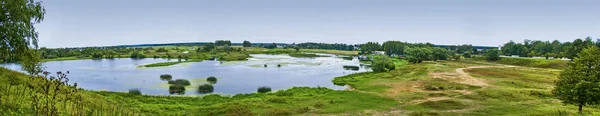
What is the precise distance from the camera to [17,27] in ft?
56.1

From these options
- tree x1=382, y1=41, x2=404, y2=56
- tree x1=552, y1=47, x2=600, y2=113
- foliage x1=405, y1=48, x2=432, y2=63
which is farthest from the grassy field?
tree x1=382, y1=41, x2=404, y2=56

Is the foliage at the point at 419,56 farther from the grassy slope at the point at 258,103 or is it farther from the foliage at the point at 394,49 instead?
the grassy slope at the point at 258,103

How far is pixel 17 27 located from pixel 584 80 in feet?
117

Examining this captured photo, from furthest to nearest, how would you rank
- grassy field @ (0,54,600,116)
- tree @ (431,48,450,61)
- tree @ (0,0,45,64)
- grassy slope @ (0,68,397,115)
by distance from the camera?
1. tree @ (431,48,450,61)
2. grassy slope @ (0,68,397,115)
3. grassy field @ (0,54,600,116)
4. tree @ (0,0,45,64)

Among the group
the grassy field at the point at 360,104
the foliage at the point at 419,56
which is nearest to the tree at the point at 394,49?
the foliage at the point at 419,56

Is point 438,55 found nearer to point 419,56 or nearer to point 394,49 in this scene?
point 419,56

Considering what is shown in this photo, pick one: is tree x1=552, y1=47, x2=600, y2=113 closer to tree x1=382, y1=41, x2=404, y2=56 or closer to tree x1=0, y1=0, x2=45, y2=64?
tree x1=0, y1=0, x2=45, y2=64

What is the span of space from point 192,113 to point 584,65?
31717mm

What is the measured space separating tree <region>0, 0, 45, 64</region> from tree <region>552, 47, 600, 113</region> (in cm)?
3469

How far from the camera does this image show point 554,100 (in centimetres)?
3666

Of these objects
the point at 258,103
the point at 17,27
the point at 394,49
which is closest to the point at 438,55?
the point at 394,49

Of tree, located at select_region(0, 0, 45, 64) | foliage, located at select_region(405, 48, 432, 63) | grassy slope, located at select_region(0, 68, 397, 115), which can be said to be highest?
tree, located at select_region(0, 0, 45, 64)

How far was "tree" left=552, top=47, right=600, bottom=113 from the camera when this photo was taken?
2356 cm

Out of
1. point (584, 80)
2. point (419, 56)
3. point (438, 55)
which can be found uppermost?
point (584, 80)
